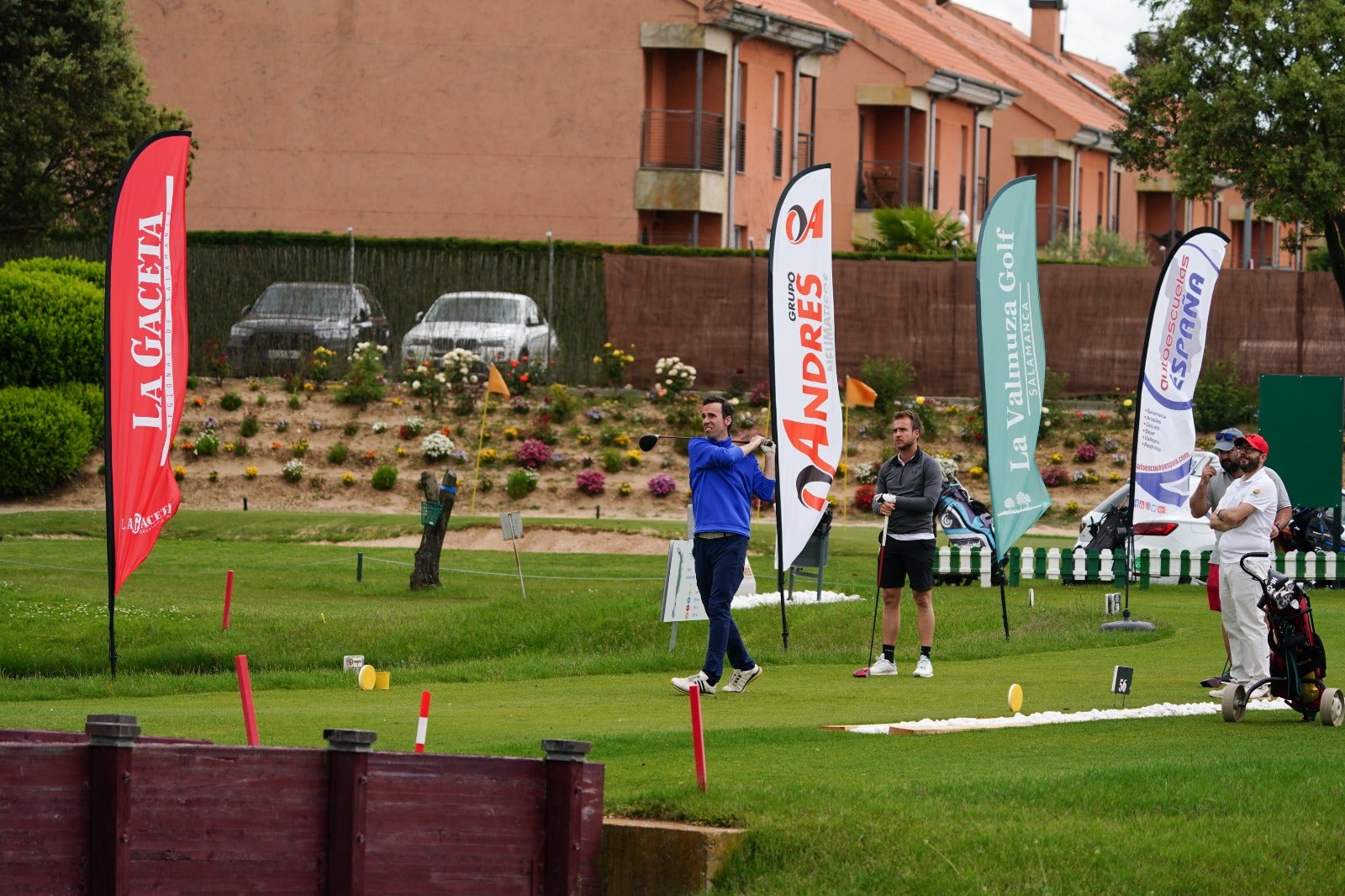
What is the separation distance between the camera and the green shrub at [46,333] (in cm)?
3331

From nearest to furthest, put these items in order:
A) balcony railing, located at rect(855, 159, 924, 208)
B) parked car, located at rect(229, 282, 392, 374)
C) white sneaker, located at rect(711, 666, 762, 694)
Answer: white sneaker, located at rect(711, 666, 762, 694)
parked car, located at rect(229, 282, 392, 374)
balcony railing, located at rect(855, 159, 924, 208)

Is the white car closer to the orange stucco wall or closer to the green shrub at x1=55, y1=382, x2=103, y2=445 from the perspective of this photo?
the green shrub at x1=55, y1=382, x2=103, y2=445

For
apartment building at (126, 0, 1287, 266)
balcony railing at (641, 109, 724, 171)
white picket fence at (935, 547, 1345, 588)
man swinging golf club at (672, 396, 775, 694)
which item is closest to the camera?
man swinging golf club at (672, 396, 775, 694)

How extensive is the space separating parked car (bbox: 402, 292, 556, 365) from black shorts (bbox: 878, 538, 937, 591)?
23.2m

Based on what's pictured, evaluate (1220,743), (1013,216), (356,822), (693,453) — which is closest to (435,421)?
(1013,216)

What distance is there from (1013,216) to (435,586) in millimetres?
8425

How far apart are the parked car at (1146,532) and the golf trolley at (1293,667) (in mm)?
12003

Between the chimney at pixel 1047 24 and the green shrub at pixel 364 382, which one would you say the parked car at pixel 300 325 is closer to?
the green shrub at pixel 364 382

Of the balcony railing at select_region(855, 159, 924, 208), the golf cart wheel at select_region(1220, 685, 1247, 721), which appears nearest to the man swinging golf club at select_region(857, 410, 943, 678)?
Result: the golf cart wheel at select_region(1220, 685, 1247, 721)

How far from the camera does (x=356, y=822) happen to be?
28.1 feet

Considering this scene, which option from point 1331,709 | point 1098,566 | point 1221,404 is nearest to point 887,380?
point 1221,404

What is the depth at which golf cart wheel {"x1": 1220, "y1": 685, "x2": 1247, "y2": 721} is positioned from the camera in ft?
41.8

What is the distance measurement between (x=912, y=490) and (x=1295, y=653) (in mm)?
3468

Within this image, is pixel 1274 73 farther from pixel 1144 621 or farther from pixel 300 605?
pixel 300 605
